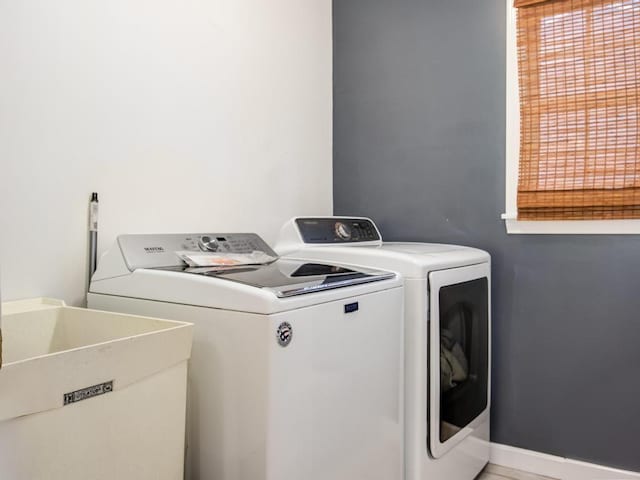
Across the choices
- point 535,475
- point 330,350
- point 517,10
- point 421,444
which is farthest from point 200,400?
point 517,10

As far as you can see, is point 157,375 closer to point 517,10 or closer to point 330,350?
point 330,350

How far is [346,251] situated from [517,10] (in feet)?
4.28

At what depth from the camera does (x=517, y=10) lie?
6.81 ft

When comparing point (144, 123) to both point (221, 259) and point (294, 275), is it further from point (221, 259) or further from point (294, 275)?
point (294, 275)

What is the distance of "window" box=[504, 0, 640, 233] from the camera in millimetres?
1880

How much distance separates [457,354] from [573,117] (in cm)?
107

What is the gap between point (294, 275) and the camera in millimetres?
1381

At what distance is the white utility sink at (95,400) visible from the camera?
80 centimetres

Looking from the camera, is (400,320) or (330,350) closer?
(330,350)

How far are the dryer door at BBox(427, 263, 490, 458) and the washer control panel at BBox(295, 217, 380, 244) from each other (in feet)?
1.64

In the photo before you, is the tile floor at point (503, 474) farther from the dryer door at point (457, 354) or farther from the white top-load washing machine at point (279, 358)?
the white top-load washing machine at point (279, 358)

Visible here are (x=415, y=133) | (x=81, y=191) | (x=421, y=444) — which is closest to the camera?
(x=81, y=191)

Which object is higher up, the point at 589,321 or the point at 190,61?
the point at 190,61

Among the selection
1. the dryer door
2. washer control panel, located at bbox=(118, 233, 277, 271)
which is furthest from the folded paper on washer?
the dryer door
